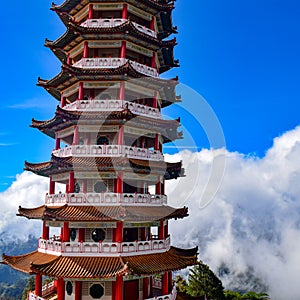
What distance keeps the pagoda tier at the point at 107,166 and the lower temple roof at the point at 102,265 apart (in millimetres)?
5250

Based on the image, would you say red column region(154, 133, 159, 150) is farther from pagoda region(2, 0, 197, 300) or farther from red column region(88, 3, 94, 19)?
red column region(88, 3, 94, 19)

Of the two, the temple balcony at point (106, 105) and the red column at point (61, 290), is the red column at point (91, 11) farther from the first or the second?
the red column at point (61, 290)

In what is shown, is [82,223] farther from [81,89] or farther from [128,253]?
[81,89]

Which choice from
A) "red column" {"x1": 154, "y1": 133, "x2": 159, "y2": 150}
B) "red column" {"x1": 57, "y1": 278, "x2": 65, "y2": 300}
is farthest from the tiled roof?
"red column" {"x1": 154, "y1": 133, "x2": 159, "y2": 150}

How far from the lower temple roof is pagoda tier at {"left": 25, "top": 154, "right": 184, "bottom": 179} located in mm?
5250

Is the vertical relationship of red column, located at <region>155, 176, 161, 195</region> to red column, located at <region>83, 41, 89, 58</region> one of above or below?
below

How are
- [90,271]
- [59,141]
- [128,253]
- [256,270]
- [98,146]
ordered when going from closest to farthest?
[90,271]
[128,253]
[98,146]
[59,141]
[256,270]

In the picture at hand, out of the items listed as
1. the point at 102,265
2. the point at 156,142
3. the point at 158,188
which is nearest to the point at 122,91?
the point at 156,142

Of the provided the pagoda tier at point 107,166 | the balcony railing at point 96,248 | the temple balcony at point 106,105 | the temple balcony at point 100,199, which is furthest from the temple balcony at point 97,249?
the temple balcony at point 106,105

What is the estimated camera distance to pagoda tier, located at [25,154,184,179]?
72.2 ft

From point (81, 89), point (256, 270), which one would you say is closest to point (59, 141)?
point (81, 89)

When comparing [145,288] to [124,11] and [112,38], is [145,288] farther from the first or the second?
[124,11]

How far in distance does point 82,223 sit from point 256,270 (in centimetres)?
18601

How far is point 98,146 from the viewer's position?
2309 centimetres
